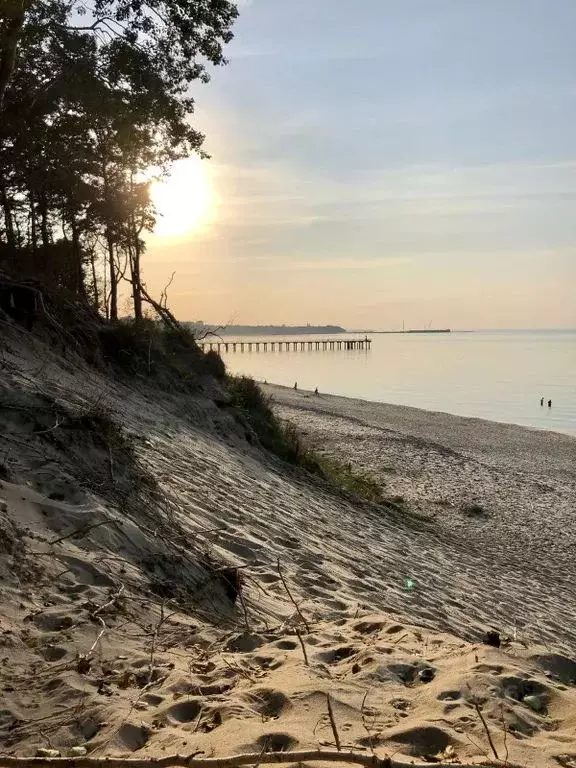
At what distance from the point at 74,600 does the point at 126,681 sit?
3.46 feet

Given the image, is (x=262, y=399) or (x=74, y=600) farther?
(x=262, y=399)

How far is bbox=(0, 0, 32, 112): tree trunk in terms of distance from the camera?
31.2ft

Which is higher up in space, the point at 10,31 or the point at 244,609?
the point at 10,31

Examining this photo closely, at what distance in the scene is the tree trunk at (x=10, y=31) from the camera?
9.50 metres

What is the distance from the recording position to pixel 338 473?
15.2 meters

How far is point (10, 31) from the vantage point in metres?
9.93

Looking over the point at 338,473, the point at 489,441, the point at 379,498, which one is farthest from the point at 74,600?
the point at 489,441

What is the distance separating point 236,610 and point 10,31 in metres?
9.34

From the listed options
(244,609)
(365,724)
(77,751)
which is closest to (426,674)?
(365,724)

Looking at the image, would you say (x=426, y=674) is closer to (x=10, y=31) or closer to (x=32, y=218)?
(x=10, y=31)

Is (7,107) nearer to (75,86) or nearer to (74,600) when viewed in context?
(75,86)

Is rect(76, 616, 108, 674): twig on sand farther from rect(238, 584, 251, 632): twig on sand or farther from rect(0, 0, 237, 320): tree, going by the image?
rect(0, 0, 237, 320): tree

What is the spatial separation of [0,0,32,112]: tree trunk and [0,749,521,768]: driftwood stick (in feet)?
33.4

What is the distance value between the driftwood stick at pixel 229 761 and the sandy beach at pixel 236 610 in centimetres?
12
